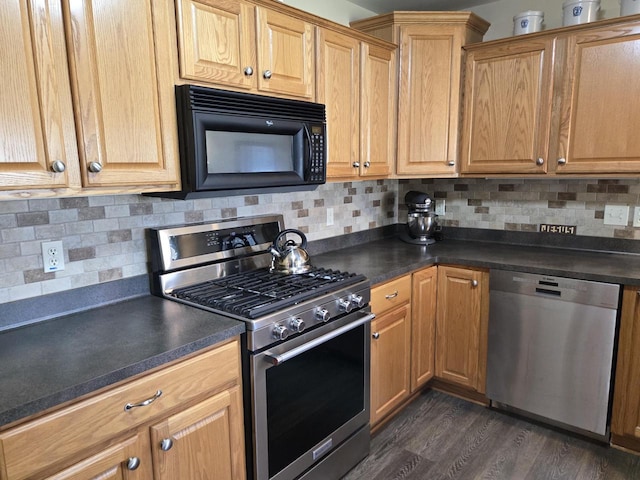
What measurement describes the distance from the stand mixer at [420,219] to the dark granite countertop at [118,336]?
1.56 ft

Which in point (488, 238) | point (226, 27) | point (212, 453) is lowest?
point (212, 453)

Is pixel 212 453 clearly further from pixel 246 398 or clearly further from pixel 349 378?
pixel 349 378

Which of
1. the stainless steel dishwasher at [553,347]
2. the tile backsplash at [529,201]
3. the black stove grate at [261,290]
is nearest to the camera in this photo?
the black stove grate at [261,290]

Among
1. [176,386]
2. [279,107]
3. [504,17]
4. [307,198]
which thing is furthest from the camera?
[504,17]

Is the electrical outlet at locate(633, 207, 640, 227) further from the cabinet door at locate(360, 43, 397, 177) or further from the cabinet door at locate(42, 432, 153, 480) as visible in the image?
the cabinet door at locate(42, 432, 153, 480)

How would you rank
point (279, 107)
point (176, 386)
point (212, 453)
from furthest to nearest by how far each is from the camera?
point (279, 107), point (212, 453), point (176, 386)

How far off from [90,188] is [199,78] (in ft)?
1.80

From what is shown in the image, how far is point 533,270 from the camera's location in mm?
2199

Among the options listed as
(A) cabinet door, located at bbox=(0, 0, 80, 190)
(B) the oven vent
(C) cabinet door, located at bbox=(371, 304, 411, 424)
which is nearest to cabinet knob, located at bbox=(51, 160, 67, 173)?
(A) cabinet door, located at bbox=(0, 0, 80, 190)

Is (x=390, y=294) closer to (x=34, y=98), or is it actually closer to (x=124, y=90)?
(x=124, y=90)

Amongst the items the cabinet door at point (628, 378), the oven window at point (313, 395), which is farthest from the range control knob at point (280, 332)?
the cabinet door at point (628, 378)

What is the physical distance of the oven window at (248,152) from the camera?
1615mm

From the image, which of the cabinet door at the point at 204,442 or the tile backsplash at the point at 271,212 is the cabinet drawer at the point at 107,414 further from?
the tile backsplash at the point at 271,212

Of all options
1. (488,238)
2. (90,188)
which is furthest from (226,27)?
(488,238)
